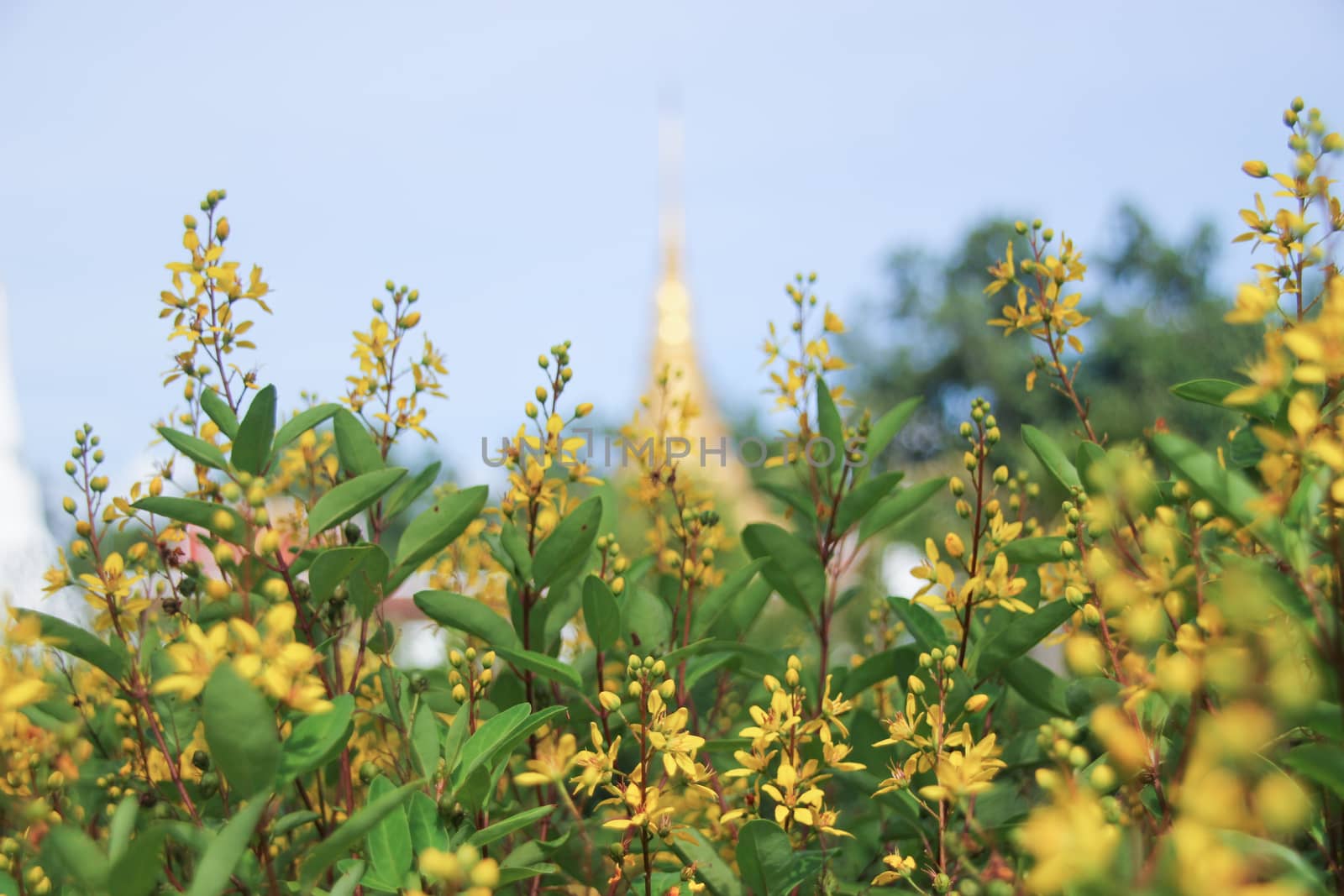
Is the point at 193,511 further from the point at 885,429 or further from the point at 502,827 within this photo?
the point at 885,429

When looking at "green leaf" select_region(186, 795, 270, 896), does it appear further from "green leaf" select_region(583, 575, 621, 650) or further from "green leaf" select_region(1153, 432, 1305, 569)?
"green leaf" select_region(1153, 432, 1305, 569)

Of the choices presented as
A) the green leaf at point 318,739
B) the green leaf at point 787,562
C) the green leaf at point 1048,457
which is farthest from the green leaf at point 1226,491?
the green leaf at point 318,739

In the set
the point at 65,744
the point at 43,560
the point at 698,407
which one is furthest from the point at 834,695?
the point at 43,560

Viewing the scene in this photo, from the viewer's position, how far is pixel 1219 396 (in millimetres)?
1018

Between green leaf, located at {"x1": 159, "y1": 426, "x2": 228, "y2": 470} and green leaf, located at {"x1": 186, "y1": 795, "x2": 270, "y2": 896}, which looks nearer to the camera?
green leaf, located at {"x1": 186, "y1": 795, "x2": 270, "y2": 896}

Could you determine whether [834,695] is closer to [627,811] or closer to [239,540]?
[627,811]

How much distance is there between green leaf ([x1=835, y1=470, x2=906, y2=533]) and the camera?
1263mm

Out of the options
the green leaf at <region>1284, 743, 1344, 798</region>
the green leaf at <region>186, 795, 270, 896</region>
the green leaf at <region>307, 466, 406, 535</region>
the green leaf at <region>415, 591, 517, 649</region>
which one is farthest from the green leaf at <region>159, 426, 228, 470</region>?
the green leaf at <region>1284, 743, 1344, 798</region>

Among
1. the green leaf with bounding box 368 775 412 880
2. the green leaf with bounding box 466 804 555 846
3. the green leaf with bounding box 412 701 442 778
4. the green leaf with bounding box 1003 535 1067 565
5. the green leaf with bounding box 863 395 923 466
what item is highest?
the green leaf with bounding box 863 395 923 466

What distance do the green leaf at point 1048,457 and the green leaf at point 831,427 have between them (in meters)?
0.24

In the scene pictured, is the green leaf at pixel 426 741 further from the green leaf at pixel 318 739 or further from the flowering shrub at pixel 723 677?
the green leaf at pixel 318 739

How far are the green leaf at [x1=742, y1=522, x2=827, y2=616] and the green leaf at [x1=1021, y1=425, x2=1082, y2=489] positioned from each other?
0.97 feet

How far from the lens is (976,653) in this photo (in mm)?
1107

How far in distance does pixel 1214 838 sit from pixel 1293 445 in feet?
1.00
